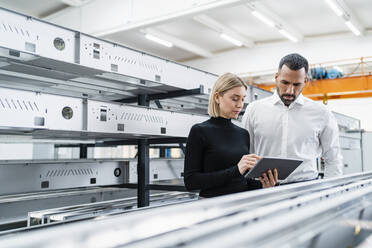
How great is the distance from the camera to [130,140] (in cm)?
295

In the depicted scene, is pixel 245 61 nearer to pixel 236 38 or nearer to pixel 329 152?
pixel 236 38

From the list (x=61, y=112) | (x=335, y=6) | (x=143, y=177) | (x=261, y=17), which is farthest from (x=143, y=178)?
(x=335, y=6)

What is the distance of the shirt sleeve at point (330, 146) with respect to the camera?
166 cm

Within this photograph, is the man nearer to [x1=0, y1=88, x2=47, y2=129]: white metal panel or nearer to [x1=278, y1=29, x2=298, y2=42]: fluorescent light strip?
[x1=0, y1=88, x2=47, y2=129]: white metal panel

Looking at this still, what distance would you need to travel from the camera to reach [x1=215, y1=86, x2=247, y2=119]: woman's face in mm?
1446

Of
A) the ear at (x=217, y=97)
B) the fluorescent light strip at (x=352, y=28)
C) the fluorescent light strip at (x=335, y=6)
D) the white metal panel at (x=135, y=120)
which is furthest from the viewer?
the fluorescent light strip at (x=352, y=28)

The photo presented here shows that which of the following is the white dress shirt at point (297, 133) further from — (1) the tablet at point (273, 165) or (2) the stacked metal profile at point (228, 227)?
(2) the stacked metal profile at point (228, 227)

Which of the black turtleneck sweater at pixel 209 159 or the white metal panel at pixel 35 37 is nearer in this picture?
the black turtleneck sweater at pixel 209 159

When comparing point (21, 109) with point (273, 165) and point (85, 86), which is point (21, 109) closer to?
point (273, 165)

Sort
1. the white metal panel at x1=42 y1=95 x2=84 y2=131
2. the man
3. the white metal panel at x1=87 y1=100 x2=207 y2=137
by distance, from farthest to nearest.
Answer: the white metal panel at x1=87 y1=100 x2=207 y2=137
the white metal panel at x1=42 y1=95 x2=84 y2=131
the man

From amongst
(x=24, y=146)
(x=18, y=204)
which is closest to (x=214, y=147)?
(x=18, y=204)

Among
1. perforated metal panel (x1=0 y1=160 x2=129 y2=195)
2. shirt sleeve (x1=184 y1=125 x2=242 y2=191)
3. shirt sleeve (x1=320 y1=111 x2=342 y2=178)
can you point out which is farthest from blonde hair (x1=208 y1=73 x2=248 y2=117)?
perforated metal panel (x1=0 y1=160 x2=129 y2=195)

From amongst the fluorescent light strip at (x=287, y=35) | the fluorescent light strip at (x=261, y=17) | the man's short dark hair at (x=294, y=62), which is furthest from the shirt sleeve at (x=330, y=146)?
the fluorescent light strip at (x=287, y=35)

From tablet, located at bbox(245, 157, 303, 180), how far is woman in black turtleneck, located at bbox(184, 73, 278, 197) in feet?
0.08
